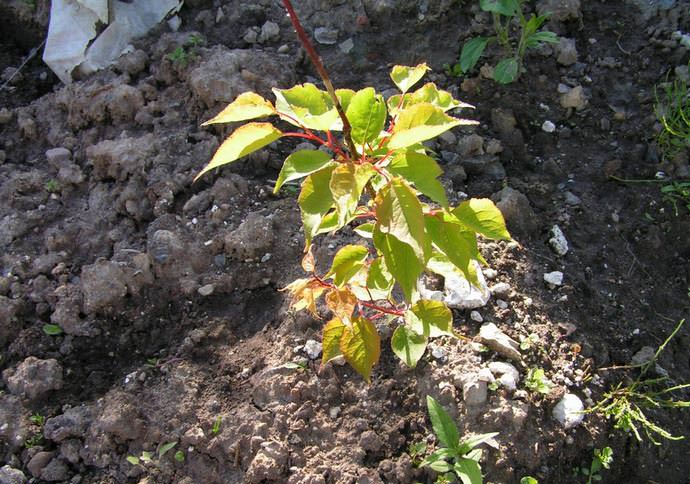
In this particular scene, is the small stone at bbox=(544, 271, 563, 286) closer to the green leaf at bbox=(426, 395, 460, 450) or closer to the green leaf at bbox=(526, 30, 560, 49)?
the green leaf at bbox=(426, 395, 460, 450)

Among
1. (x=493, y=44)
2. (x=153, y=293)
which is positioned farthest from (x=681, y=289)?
(x=153, y=293)

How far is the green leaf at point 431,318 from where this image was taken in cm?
175

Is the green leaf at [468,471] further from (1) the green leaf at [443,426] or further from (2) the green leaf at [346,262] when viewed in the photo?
(2) the green leaf at [346,262]

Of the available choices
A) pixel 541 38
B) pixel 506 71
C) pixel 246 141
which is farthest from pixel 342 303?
pixel 541 38

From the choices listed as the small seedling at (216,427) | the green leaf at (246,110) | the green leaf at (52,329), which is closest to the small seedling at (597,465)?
the small seedling at (216,427)

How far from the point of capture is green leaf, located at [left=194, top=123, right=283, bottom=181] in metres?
1.31

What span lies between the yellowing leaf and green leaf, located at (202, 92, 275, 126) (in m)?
0.51

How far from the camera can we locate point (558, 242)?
7.87 ft

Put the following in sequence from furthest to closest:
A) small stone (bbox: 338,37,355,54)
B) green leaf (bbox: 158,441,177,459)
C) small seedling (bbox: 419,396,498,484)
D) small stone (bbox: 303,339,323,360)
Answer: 1. small stone (bbox: 338,37,355,54)
2. small stone (bbox: 303,339,323,360)
3. green leaf (bbox: 158,441,177,459)
4. small seedling (bbox: 419,396,498,484)

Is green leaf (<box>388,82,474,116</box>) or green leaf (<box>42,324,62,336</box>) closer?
green leaf (<box>388,82,474,116</box>)

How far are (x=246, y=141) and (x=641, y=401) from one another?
5.34ft

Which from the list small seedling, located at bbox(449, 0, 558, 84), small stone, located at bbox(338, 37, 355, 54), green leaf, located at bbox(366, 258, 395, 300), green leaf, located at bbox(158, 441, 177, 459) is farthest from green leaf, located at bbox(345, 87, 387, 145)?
small stone, located at bbox(338, 37, 355, 54)

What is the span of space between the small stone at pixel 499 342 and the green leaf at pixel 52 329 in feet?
5.04

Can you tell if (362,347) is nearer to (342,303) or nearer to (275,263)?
(342,303)
